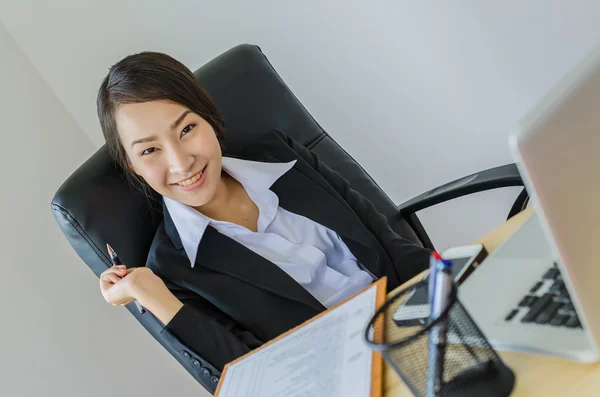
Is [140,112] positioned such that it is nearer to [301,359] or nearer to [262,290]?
[262,290]

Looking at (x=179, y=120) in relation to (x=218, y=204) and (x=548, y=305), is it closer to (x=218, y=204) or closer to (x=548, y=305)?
(x=218, y=204)

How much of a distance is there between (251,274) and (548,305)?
2.22 feet

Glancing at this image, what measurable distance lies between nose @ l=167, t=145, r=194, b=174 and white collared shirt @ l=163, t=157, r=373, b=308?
104 millimetres

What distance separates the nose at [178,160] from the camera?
116cm

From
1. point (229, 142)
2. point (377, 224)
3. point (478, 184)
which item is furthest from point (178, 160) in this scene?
point (478, 184)

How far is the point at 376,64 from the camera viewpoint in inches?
66.9

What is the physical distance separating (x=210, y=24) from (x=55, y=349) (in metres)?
1.00

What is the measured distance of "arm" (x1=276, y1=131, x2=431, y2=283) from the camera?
4.03ft

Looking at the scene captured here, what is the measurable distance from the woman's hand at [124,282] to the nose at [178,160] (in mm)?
207

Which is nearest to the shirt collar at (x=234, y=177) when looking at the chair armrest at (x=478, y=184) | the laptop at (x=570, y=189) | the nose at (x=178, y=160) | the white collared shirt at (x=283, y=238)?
the white collared shirt at (x=283, y=238)

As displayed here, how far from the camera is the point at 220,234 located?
4.07 feet

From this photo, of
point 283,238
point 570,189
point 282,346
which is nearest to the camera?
point 570,189

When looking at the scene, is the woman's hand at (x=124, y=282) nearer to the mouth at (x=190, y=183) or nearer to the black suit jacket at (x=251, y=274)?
the black suit jacket at (x=251, y=274)

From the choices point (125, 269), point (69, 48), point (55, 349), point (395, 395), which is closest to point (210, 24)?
point (69, 48)
